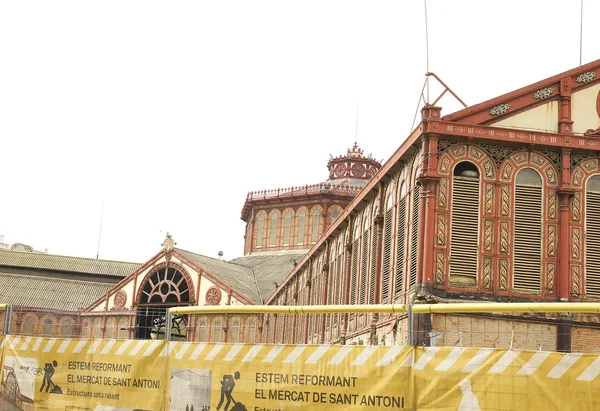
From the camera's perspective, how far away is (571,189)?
21.0 metres

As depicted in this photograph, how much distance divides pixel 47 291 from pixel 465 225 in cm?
5910

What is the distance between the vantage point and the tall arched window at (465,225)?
800 inches

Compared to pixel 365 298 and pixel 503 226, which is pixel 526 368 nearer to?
pixel 503 226

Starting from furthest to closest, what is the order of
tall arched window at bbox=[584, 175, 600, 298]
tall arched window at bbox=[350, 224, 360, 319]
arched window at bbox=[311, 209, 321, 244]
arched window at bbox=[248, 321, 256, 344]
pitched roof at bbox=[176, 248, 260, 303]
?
arched window at bbox=[311, 209, 321, 244]
pitched roof at bbox=[176, 248, 260, 303]
arched window at bbox=[248, 321, 256, 344]
tall arched window at bbox=[350, 224, 360, 319]
tall arched window at bbox=[584, 175, 600, 298]

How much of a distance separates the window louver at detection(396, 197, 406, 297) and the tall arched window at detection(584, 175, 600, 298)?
4589mm

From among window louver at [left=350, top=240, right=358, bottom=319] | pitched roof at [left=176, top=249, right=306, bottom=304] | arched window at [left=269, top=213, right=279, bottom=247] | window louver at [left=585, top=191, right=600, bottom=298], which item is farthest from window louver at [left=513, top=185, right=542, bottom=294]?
arched window at [left=269, top=213, right=279, bottom=247]

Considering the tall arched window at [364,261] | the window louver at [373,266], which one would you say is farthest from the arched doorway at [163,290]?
the window louver at [373,266]

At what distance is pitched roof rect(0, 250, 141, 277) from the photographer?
78.1 meters

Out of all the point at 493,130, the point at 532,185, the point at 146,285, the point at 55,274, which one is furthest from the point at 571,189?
the point at 55,274

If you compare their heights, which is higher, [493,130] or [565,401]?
[493,130]

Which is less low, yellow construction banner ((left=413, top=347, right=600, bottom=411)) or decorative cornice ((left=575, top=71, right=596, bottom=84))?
decorative cornice ((left=575, top=71, right=596, bottom=84))

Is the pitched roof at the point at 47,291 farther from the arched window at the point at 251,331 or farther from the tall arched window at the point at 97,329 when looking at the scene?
the arched window at the point at 251,331

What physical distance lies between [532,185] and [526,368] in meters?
13.9

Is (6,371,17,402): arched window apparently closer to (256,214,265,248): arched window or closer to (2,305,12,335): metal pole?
(2,305,12,335): metal pole
